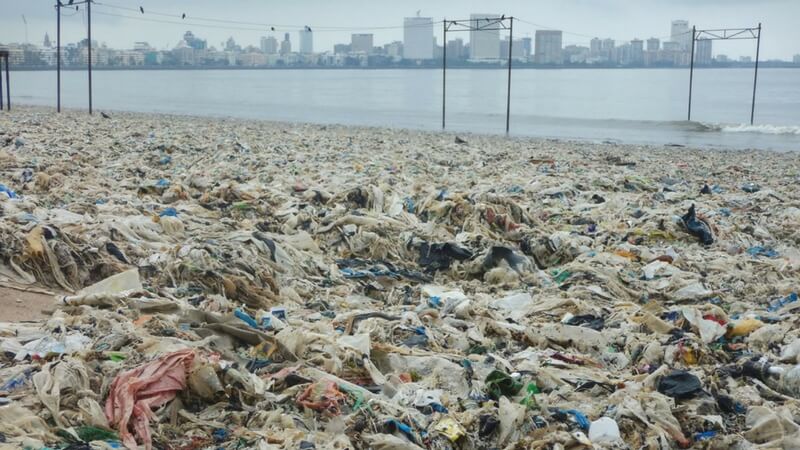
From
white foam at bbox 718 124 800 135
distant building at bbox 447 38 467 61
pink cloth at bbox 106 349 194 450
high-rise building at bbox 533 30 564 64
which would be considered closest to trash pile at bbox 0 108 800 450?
pink cloth at bbox 106 349 194 450

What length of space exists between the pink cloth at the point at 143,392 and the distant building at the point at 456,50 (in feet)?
467

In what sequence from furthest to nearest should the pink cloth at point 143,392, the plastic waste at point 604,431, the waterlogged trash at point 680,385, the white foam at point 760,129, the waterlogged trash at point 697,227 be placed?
1. the white foam at point 760,129
2. the waterlogged trash at point 697,227
3. the waterlogged trash at point 680,385
4. the plastic waste at point 604,431
5. the pink cloth at point 143,392

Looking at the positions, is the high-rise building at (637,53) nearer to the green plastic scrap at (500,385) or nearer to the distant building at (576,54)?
the distant building at (576,54)

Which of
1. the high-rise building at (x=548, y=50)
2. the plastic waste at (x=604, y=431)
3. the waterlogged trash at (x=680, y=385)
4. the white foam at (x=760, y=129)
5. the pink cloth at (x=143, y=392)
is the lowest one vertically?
the plastic waste at (x=604, y=431)

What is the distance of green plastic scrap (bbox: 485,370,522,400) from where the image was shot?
5926mm

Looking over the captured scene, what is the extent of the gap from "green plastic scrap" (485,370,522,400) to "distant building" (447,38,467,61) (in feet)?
465

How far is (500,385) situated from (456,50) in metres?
147

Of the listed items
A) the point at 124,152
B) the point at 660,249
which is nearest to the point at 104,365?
the point at 660,249

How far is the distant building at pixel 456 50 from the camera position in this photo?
145 meters

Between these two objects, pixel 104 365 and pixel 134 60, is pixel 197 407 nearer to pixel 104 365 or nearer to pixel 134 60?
pixel 104 365

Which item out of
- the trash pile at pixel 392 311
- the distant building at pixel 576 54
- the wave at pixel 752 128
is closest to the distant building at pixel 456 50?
the distant building at pixel 576 54

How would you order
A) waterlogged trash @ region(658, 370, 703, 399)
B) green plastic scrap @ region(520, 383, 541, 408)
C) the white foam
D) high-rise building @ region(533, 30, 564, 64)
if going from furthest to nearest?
high-rise building @ region(533, 30, 564, 64), the white foam, waterlogged trash @ region(658, 370, 703, 399), green plastic scrap @ region(520, 383, 541, 408)

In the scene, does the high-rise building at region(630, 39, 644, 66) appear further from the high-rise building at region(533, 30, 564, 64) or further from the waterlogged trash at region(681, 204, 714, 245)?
the waterlogged trash at region(681, 204, 714, 245)

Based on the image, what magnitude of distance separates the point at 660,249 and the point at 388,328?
198 inches
